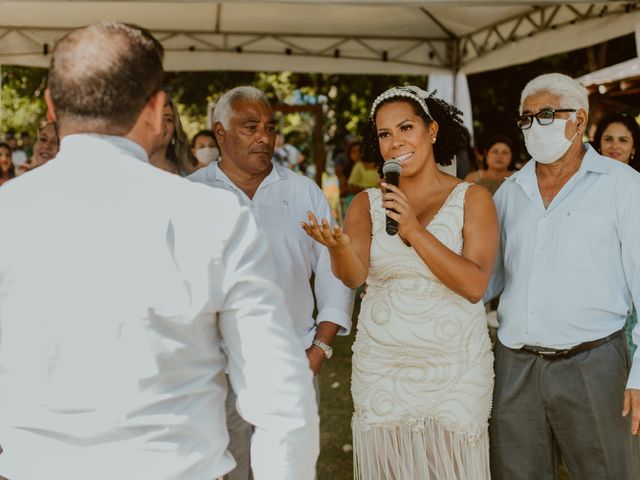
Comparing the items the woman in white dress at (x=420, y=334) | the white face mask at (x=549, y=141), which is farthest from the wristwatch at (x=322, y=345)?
the white face mask at (x=549, y=141)

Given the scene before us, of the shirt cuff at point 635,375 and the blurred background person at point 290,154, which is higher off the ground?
the blurred background person at point 290,154

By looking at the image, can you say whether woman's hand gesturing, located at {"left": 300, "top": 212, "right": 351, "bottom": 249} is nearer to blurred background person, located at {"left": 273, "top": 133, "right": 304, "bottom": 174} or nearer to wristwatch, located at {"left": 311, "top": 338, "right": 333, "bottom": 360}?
wristwatch, located at {"left": 311, "top": 338, "right": 333, "bottom": 360}

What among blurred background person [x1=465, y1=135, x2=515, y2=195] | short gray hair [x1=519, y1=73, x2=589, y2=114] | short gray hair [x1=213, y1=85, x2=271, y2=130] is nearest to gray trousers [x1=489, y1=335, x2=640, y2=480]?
short gray hair [x1=519, y1=73, x2=589, y2=114]

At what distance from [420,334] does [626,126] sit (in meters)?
2.66

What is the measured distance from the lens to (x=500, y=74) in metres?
17.8

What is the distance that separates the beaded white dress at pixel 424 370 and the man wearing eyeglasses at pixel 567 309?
0.15 meters

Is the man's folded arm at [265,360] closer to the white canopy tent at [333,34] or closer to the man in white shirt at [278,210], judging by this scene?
the man in white shirt at [278,210]

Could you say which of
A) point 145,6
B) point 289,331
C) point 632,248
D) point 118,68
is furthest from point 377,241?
point 145,6

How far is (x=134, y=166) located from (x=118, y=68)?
0.20 m

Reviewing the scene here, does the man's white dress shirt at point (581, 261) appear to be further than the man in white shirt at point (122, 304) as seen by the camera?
Yes

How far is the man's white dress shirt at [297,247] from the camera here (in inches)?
134

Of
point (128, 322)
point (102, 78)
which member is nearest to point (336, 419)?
point (128, 322)

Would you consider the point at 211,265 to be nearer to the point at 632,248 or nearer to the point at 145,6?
the point at 632,248

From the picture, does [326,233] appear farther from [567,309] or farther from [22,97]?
[22,97]
